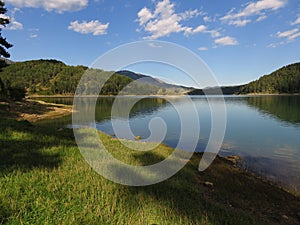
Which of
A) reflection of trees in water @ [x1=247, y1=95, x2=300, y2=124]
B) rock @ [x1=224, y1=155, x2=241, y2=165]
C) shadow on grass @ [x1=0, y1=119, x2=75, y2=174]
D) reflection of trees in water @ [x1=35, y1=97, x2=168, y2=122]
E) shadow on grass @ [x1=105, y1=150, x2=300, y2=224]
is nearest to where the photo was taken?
shadow on grass @ [x1=105, y1=150, x2=300, y2=224]

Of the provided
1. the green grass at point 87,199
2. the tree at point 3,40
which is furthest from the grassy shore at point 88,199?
the tree at point 3,40

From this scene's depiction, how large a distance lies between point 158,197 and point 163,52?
9398 mm

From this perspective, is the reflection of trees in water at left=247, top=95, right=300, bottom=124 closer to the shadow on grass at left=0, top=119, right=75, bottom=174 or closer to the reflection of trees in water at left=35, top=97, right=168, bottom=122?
the reflection of trees in water at left=35, top=97, right=168, bottom=122

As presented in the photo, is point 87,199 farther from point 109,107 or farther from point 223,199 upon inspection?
point 109,107

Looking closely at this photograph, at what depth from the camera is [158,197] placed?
7.05 meters

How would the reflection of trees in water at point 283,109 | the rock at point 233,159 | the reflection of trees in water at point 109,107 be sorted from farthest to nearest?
the reflection of trees in water at point 109,107, the reflection of trees in water at point 283,109, the rock at point 233,159

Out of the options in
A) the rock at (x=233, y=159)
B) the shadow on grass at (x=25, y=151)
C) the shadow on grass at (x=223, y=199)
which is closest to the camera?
the shadow on grass at (x=223, y=199)

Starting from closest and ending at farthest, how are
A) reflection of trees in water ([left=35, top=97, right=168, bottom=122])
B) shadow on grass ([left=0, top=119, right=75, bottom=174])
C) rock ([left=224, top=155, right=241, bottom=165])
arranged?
shadow on grass ([left=0, top=119, right=75, bottom=174]) → rock ([left=224, top=155, right=241, bottom=165]) → reflection of trees in water ([left=35, top=97, right=168, bottom=122])

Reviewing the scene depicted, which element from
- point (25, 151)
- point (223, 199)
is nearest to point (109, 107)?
point (25, 151)

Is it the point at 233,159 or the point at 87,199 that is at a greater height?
the point at 87,199

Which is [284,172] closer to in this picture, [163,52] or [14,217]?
[163,52]

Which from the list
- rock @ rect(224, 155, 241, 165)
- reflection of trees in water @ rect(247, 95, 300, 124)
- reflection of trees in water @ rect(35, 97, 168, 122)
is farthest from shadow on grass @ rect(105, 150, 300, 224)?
reflection of trees in water @ rect(35, 97, 168, 122)

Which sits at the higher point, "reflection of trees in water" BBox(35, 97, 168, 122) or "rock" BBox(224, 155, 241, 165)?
"reflection of trees in water" BBox(35, 97, 168, 122)

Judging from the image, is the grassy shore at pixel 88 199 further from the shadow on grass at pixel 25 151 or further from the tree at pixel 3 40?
the tree at pixel 3 40
